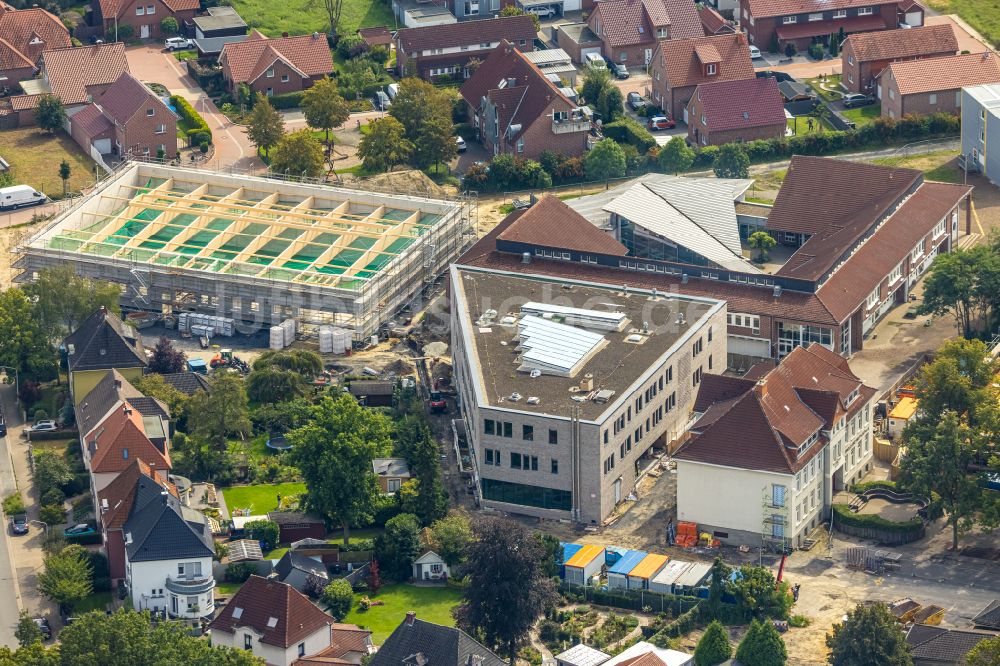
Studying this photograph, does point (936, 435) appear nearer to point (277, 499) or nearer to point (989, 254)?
point (989, 254)

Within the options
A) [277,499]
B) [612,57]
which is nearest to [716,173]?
[612,57]

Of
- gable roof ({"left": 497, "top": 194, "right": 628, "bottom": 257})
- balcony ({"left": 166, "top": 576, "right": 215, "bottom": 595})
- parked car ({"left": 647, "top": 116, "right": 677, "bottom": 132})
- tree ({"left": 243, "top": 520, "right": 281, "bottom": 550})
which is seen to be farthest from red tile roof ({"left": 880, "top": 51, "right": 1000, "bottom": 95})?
balcony ({"left": 166, "top": 576, "right": 215, "bottom": 595})

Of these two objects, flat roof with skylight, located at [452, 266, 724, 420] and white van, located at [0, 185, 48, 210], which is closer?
flat roof with skylight, located at [452, 266, 724, 420]

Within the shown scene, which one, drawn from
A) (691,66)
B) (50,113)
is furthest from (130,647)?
(691,66)

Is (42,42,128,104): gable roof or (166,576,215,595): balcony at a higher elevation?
(42,42,128,104): gable roof

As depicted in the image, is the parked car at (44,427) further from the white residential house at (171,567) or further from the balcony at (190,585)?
the balcony at (190,585)

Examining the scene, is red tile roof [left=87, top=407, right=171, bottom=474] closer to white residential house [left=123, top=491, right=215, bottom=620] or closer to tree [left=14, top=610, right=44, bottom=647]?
white residential house [left=123, top=491, right=215, bottom=620]

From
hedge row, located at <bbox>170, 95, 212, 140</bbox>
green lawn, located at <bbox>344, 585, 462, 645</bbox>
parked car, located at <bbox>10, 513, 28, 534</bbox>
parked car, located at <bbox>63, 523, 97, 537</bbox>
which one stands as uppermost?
hedge row, located at <bbox>170, 95, 212, 140</bbox>

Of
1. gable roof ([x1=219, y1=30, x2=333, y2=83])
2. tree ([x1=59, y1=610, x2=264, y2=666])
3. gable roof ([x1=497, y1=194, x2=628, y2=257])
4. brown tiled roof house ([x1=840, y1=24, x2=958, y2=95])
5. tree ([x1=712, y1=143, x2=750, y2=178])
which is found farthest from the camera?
gable roof ([x1=219, y1=30, x2=333, y2=83])

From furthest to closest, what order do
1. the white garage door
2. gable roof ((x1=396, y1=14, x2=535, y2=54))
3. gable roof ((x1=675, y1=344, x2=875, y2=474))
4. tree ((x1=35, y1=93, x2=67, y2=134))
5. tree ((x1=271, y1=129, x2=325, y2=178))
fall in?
1. gable roof ((x1=396, y1=14, x2=535, y2=54))
2. tree ((x1=35, y1=93, x2=67, y2=134))
3. tree ((x1=271, y1=129, x2=325, y2=178))
4. the white garage door
5. gable roof ((x1=675, y1=344, x2=875, y2=474))
